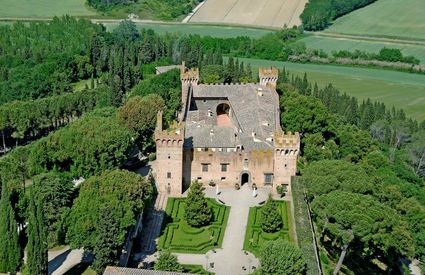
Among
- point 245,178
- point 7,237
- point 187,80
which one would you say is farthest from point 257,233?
point 187,80

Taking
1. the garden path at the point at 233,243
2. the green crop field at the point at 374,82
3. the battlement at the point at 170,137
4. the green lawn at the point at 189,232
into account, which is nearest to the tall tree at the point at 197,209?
the green lawn at the point at 189,232

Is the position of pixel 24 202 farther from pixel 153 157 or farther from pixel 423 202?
pixel 423 202

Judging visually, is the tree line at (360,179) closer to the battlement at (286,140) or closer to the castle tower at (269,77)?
the castle tower at (269,77)

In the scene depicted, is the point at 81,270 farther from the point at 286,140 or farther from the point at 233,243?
the point at 286,140

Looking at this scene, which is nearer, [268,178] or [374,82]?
[268,178]

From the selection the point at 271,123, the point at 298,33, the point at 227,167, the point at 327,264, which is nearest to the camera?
the point at 327,264

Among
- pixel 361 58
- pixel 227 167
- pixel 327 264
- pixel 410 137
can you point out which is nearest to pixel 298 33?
pixel 361 58

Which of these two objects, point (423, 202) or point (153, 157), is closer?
point (423, 202)

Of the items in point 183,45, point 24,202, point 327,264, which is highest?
point 183,45
